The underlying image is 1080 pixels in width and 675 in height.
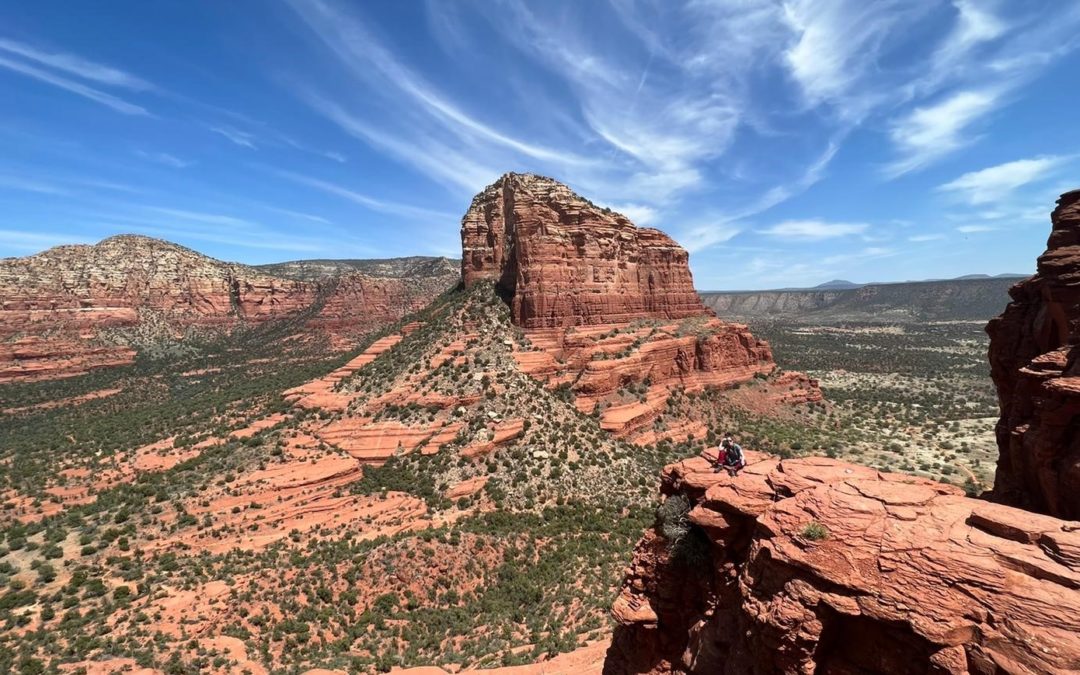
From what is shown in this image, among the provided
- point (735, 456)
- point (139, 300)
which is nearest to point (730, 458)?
point (735, 456)

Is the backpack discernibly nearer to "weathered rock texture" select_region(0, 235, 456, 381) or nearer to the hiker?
the hiker

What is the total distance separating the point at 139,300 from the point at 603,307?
117950 mm

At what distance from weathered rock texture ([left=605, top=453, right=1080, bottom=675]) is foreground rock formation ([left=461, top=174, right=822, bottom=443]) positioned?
112ft

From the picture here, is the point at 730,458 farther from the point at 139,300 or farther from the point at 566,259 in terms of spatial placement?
the point at 139,300

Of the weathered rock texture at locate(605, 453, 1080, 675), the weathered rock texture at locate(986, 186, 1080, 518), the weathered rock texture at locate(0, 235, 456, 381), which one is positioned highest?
the weathered rock texture at locate(0, 235, 456, 381)

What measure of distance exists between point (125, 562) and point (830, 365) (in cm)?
12597

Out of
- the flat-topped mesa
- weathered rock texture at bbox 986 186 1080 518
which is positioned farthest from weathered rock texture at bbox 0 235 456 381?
weathered rock texture at bbox 986 186 1080 518

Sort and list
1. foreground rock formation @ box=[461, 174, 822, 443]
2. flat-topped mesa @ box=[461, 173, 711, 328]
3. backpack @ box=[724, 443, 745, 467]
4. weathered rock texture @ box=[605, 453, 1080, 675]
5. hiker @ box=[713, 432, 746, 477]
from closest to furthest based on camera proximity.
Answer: weathered rock texture @ box=[605, 453, 1080, 675]
hiker @ box=[713, 432, 746, 477]
backpack @ box=[724, 443, 745, 467]
foreground rock formation @ box=[461, 174, 822, 443]
flat-topped mesa @ box=[461, 173, 711, 328]

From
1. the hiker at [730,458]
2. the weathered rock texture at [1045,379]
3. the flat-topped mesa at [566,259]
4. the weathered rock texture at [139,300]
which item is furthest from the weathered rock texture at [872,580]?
the weathered rock texture at [139,300]

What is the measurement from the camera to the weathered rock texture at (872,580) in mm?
7418

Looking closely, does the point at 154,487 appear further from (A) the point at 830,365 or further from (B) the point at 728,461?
(A) the point at 830,365

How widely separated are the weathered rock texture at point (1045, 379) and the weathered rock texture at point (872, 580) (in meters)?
2.62

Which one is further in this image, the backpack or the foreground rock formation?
the foreground rock formation

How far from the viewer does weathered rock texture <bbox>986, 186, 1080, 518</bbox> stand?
1129cm
